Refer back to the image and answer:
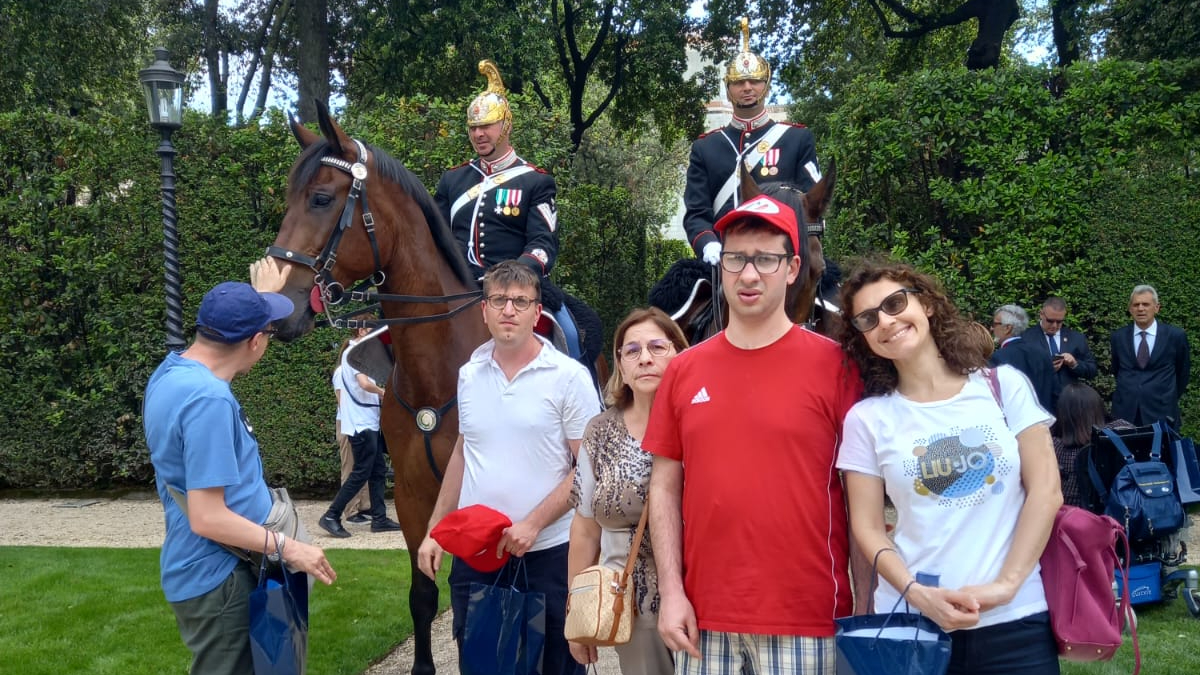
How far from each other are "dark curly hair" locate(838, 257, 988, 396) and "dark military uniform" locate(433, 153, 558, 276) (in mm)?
2943

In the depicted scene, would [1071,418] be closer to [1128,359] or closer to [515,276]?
[1128,359]

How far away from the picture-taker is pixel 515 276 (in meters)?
3.54

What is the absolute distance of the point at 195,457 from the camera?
111 inches

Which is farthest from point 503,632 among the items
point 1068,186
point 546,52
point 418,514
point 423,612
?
point 546,52

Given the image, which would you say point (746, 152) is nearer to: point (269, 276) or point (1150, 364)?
point (269, 276)

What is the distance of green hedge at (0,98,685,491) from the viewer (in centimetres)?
1014

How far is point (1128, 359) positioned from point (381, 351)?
268 inches

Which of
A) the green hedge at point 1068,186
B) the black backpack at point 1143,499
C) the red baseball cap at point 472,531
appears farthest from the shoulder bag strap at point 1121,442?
the red baseball cap at point 472,531

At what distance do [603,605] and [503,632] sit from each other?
79 cm

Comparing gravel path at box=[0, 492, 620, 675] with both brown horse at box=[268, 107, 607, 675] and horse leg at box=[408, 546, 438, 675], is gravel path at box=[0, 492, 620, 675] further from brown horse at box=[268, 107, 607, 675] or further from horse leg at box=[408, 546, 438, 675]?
brown horse at box=[268, 107, 607, 675]

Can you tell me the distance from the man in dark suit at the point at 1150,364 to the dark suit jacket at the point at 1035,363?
2.74ft

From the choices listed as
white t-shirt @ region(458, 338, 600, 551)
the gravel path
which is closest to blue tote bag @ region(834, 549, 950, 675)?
white t-shirt @ region(458, 338, 600, 551)

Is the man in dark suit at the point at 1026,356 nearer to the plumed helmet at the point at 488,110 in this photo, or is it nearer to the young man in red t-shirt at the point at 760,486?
Answer: the plumed helmet at the point at 488,110

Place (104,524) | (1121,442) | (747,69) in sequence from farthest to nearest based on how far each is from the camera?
(104,524) → (1121,442) → (747,69)
